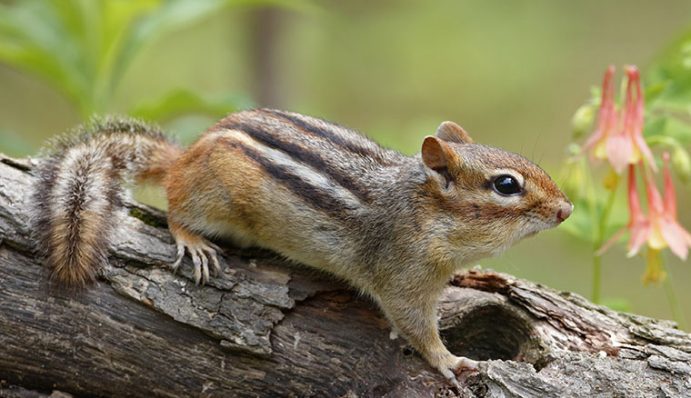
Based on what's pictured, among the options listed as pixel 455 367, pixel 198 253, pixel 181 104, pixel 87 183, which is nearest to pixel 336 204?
pixel 198 253

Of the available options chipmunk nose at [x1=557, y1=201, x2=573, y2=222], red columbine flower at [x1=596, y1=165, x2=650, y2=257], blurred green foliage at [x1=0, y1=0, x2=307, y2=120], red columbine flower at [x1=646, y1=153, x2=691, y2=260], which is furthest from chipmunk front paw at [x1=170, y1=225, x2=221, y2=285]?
red columbine flower at [x1=646, y1=153, x2=691, y2=260]

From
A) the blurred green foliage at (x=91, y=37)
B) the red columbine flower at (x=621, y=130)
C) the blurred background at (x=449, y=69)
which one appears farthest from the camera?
the blurred background at (x=449, y=69)

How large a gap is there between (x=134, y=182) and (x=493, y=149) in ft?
4.29

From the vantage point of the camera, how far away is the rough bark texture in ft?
8.97

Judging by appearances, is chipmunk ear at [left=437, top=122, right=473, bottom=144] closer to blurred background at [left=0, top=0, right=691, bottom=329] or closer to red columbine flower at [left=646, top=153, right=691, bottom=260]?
red columbine flower at [left=646, top=153, right=691, bottom=260]

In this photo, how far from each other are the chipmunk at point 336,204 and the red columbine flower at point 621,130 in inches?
10.2

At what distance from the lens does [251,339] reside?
2805 millimetres

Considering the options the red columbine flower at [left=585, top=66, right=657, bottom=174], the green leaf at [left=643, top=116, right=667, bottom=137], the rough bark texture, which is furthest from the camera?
the green leaf at [left=643, top=116, right=667, bottom=137]

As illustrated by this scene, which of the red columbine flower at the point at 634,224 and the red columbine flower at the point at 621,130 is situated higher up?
the red columbine flower at the point at 621,130

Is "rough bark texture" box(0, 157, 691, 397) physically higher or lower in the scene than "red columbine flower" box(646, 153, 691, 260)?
lower

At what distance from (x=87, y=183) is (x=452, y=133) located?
4.20 ft

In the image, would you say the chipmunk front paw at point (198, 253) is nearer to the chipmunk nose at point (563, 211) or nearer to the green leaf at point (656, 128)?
the chipmunk nose at point (563, 211)

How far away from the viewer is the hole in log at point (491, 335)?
9.73ft

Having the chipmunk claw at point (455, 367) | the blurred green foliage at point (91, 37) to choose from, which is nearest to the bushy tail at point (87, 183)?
the blurred green foliage at point (91, 37)
